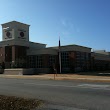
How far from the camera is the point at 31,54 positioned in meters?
52.4

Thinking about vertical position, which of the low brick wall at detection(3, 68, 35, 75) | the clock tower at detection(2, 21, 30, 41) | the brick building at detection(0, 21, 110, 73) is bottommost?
the low brick wall at detection(3, 68, 35, 75)

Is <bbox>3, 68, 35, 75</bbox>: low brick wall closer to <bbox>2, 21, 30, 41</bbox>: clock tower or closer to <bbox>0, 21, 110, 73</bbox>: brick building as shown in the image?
<bbox>0, 21, 110, 73</bbox>: brick building

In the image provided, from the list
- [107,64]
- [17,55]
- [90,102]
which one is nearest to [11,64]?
[17,55]

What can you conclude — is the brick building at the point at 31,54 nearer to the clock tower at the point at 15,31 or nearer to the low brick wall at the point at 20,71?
the clock tower at the point at 15,31

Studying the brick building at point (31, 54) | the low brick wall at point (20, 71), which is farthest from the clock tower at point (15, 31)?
the low brick wall at point (20, 71)

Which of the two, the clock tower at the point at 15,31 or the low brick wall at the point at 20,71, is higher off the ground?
the clock tower at the point at 15,31

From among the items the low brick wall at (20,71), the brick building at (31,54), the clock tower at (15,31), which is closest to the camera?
the low brick wall at (20,71)

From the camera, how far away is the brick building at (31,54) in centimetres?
5016

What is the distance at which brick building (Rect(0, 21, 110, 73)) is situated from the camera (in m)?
50.2

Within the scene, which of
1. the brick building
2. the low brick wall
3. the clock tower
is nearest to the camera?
the low brick wall

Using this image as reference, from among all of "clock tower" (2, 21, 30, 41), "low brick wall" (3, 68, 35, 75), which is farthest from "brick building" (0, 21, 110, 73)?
"low brick wall" (3, 68, 35, 75)

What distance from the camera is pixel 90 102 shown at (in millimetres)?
11797

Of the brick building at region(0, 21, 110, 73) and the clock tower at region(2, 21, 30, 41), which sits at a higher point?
the clock tower at region(2, 21, 30, 41)

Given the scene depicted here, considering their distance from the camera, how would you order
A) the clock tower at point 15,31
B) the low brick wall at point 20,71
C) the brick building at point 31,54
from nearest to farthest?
the low brick wall at point 20,71 → the brick building at point 31,54 → the clock tower at point 15,31
